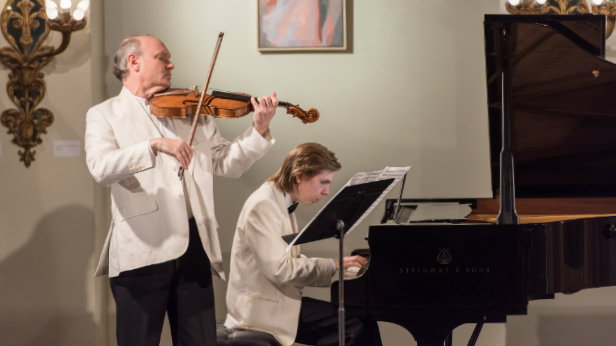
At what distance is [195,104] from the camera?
97.0 inches

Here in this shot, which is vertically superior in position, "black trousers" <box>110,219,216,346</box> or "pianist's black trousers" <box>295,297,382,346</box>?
"black trousers" <box>110,219,216,346</box>

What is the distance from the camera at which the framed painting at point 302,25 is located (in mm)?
4203

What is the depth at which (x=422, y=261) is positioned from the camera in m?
2.47

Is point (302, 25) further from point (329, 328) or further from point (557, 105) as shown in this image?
point (329, 328)

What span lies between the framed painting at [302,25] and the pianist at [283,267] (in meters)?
1.25

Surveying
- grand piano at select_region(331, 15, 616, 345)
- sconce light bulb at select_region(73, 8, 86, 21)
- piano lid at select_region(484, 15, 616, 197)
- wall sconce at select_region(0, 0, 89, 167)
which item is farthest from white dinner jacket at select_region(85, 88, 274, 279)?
wall sconce at select_region(0, 0, 89, 167)

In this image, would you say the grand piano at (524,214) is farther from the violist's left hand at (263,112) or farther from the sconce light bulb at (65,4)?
the sconce light bulb at (65,4)

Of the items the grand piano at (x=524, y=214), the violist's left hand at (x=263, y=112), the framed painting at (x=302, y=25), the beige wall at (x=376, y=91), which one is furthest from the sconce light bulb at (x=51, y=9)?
the grand piano at (x=524, y=214)

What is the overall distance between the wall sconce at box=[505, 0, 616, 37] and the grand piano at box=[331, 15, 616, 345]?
3.42ft

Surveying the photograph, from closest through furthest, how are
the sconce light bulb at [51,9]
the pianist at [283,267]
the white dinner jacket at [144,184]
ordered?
the white dinner jacket at [144,184] < the pianist at [283,267] < the sconce light bulb at [51,9]

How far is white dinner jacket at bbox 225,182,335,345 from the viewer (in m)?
2.91

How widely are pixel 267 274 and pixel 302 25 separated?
5.86 feet

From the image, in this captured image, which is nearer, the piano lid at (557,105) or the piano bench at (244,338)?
the piano bench at (244,338)

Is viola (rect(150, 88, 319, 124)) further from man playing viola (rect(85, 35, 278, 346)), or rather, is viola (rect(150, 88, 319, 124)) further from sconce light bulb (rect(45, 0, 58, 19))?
sconce light bulb (rect(45, 0, 58, 19))
